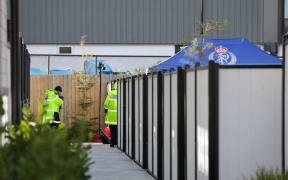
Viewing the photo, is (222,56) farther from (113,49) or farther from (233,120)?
(113,49)

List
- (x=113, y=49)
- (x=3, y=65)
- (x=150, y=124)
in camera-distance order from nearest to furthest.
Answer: (x=3, y=65) < (x=150, y=124) < (x=113, y=49)

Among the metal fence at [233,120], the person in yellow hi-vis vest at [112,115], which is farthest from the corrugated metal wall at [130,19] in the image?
the metal fence at [233,120]

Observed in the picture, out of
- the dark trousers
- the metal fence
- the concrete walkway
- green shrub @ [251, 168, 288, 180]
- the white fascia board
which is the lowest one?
the concrete walkway

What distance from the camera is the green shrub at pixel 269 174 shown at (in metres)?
6.76

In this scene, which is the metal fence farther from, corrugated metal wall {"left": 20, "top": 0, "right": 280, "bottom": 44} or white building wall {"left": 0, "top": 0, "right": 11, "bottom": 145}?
corrugated metal wall {"left": 20, "top": 0, "right": 280, "bottom": 44}

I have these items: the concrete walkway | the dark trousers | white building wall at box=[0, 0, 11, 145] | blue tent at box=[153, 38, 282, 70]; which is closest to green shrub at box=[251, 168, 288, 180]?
white building wall at box=[0, 0, 11, 145]

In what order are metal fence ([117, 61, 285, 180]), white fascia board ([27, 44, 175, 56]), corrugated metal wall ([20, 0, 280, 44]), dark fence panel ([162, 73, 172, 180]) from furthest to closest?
white fascia board ([27, 44, 175, 56]) < corrugated metal wall ([20, 0, 280, 44]) < dark fence panel ([162, 73, 172, 180]) < metal fence ([117, 61, 285, 180])

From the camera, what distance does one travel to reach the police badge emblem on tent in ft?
48.7

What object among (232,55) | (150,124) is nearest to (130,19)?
(232,55)

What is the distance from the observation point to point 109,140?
20.9 meters

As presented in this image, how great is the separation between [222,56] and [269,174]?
8099 mm

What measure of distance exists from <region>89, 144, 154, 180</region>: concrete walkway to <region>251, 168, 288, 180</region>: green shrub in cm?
412

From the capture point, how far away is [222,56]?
1497 cm

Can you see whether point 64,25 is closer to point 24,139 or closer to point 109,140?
point 109,140
